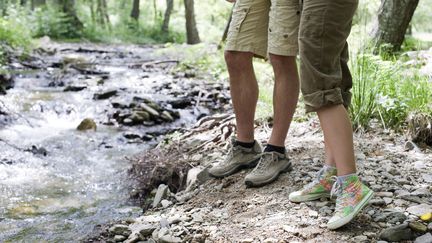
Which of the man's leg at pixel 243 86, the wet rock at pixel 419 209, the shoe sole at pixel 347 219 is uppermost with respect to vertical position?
the man's leg at pixel 243 86

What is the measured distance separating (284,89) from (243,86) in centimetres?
34

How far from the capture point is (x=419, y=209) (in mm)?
2652

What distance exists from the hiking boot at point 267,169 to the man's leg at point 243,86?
11.3 inches

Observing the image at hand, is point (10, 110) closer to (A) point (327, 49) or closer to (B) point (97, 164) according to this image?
(B) point (97, 164)

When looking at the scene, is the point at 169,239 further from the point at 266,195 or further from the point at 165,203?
the point at 165,203

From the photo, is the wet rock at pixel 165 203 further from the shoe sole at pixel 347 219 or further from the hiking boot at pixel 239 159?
the shoe sole at pixel 347 219

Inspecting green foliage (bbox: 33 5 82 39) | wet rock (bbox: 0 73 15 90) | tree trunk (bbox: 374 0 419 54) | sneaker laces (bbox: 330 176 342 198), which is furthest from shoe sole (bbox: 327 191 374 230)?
green foliage (bbox: 33 5 82 39)

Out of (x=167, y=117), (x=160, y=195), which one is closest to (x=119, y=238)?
(x=160, y=195)

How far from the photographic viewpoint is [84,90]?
9.23 meters

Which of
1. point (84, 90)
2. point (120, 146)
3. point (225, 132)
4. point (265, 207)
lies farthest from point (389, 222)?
point (84, 90)

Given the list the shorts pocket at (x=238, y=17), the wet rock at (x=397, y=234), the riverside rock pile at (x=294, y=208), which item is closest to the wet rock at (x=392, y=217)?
the riverside rock pile at (x=294, y=208)

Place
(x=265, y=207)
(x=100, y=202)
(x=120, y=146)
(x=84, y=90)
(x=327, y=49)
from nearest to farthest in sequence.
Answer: (x=327, y=49) < (x=265, y=207) < (x=100, y=202) < (x=120, y=146) < (x=84, y=90)

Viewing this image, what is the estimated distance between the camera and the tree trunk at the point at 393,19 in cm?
670

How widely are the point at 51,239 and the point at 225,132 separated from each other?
2158 mm
